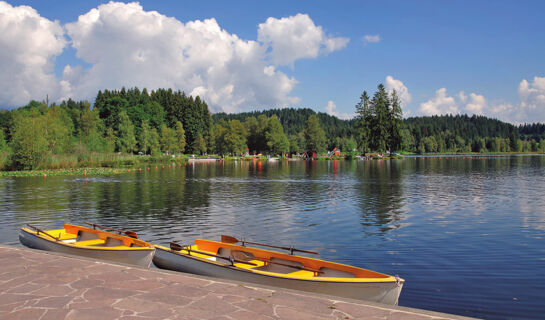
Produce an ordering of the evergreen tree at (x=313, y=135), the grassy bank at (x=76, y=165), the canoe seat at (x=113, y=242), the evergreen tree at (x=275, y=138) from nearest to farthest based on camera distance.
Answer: the canoe seat at (x=113, y=242)
the grassy bank at (x=76, y=165)
the evergreen tree at (x=275, y=138)
the evergreen tree at (x=313, y=135)

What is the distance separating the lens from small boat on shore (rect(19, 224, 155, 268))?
10.6 meters

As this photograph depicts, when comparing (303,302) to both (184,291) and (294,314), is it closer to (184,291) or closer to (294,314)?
(294,314)

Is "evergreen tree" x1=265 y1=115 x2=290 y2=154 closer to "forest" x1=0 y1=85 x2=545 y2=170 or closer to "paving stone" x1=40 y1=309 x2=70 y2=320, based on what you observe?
"forest" x1=0 y1=85 x2=545 y2=170

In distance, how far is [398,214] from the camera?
22.5m

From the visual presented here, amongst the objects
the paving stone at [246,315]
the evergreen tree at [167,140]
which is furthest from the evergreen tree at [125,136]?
the paving stone at [246,315]

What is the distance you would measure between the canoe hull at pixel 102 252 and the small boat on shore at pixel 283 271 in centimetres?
45

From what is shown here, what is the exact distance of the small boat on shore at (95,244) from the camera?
10.6m

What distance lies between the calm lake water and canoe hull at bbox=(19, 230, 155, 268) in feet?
14.4

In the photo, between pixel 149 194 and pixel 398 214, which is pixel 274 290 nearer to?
pixel 398 214

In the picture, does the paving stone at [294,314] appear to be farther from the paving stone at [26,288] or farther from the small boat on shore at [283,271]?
the paving stone at [26,288]

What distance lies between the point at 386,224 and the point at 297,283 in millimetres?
12479

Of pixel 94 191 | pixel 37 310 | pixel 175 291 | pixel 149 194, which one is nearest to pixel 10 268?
pixel 37 310

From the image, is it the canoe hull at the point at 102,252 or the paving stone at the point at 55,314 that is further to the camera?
the canoe hull at the point at 102,252

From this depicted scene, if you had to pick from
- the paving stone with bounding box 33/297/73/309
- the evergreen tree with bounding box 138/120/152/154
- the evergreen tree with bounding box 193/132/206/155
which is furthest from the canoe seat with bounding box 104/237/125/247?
the evergreen tree with bounding box 193/132/206/155
